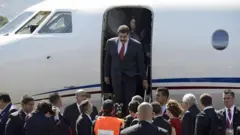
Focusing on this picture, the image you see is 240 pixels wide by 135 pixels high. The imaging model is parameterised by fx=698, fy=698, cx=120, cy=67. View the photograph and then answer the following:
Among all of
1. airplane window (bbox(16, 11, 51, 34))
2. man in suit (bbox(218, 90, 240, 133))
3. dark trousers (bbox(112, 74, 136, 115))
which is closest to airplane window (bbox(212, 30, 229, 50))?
dark trousers (bbox(112, 74, 136, 115))

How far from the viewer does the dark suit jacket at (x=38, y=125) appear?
12867 mm

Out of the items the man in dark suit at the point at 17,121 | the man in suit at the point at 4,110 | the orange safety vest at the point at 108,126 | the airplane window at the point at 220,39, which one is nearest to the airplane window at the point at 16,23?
the man in suit at the point at 4,110

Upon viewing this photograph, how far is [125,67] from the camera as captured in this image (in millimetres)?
16562

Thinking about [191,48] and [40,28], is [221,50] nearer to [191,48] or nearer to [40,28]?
[191,48]

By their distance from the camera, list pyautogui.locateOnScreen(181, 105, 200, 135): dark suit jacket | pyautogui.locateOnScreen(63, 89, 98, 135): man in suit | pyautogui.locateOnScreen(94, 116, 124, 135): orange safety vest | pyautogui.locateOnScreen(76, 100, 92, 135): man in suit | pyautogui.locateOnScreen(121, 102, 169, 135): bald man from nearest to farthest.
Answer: pyautogui.locateOnScreen(121, 102, 169, 135): bald man → pyautogui.locateOnScreen(94, 116, 124, 135): orange safety vest → pyautogui.locateOnScreen(76, 100, 92, 135): man in suit → pyautogui.locateOnScreen(181, 105, 200, 135): dark suit jacket → pyautogui.locateOnScreen(63, 89, 98, 135): man in suit

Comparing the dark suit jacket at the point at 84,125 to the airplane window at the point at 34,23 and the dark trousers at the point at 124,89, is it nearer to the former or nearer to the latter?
the dark trousers at the point at 124,89

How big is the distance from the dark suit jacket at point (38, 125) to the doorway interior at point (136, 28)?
160 inches

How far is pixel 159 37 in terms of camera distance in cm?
1664

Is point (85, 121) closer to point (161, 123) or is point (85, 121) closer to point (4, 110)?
point (161, 123)

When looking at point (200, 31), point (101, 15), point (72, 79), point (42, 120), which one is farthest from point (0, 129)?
point (200, 31)

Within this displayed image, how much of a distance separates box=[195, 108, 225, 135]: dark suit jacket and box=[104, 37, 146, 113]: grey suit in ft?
11.5

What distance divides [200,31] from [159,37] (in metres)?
0.99

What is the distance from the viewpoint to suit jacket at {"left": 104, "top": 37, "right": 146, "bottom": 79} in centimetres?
1647

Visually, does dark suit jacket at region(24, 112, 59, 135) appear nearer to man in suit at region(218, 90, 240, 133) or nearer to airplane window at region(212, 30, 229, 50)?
man in suit at region(218, 90, 240, 133)
